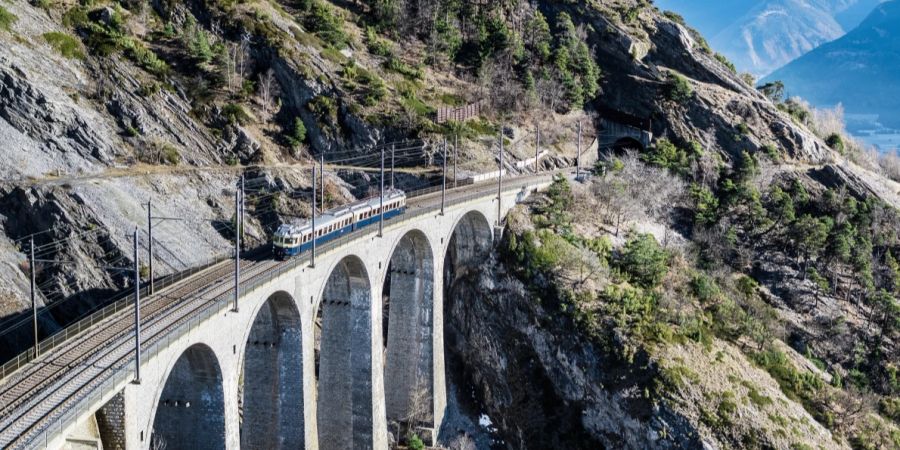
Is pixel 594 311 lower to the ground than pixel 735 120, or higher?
lower

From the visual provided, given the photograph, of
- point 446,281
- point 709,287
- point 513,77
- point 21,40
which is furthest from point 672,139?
point 21,40

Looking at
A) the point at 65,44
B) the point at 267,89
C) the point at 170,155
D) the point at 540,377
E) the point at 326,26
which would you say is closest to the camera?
the point at 540,377

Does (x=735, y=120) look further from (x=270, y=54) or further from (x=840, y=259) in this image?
(x=270, y=54)

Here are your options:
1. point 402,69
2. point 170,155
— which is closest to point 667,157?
point 402,69

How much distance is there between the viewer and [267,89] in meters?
80.9

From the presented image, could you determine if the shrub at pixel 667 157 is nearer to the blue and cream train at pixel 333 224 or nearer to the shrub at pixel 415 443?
the blue and cream train at pixel 333 224

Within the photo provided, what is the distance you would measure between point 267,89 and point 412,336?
33.9m

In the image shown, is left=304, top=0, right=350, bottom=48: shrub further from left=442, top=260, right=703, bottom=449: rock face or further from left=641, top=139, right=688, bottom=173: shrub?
left=442, top=260, right=703, bottom=449: rock face

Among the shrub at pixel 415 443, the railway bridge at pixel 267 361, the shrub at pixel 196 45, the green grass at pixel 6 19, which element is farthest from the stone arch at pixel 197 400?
the shrub at pixel 196 45

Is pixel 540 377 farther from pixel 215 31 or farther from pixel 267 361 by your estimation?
pixel 215 31

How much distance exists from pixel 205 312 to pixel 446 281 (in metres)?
35.9

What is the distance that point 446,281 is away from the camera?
7019cm

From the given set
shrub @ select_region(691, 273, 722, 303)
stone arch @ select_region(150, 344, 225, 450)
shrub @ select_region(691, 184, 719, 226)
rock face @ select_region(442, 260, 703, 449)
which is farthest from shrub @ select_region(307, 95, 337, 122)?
stone arch @ select_region(150, 344, 225, 450)

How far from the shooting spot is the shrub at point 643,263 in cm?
6619
